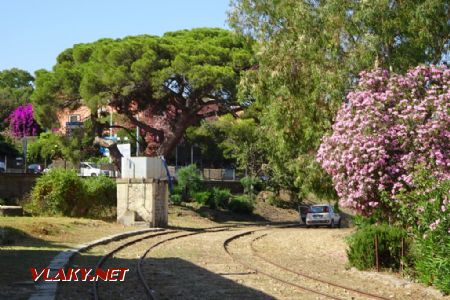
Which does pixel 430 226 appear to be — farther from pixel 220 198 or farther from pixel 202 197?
pixel 220 198

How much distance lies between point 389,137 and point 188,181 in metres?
33.0

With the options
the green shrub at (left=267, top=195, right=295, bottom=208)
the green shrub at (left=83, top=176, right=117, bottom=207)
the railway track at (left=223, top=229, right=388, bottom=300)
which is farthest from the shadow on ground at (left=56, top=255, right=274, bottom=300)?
the green shrub at (left=267, top=195, right=295, bottom=208)

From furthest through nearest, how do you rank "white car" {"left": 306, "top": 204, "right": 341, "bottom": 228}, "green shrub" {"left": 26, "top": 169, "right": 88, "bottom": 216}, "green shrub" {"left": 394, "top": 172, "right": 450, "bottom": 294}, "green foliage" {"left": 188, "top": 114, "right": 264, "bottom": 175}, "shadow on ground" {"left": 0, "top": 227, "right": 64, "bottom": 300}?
1. "green foliage" {"left": 188, "top": 114, "right": 264, "bottom": 175}
2. "white car" {"left": 306, "top": 204, "right": 341, "bottom": 228}
3. "green shrub" {"left": 26, "top": 169, "right": 88, "bottom": 216}
4. "green shrub" {"left": 394, "top": 172, "right": 450, "bottom": 294}
5. "shadow on ground" {"left": 0, "top": 227, "right": 64, "bottom": 300}

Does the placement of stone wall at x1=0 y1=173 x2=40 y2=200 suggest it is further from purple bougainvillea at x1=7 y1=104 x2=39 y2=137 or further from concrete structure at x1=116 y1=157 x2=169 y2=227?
purple bougainvillea at x1=7 y1=104 x2=39 y2=137

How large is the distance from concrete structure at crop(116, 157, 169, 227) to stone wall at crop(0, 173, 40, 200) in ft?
27.3

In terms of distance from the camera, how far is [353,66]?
22750 mm

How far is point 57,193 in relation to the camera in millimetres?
33500

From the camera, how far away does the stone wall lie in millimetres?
40469

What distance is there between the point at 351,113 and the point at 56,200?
18334 millimetres

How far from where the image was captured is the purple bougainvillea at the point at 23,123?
85256 millimetres

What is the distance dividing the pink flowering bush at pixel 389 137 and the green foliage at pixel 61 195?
675 inches

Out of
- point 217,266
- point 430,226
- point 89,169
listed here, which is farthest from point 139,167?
point 89,169

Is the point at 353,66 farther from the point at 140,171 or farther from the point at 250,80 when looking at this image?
the point at 140,171

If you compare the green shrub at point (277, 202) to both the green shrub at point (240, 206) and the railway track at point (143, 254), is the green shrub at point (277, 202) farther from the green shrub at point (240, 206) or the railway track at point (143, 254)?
the railway track at point (143, 254)
